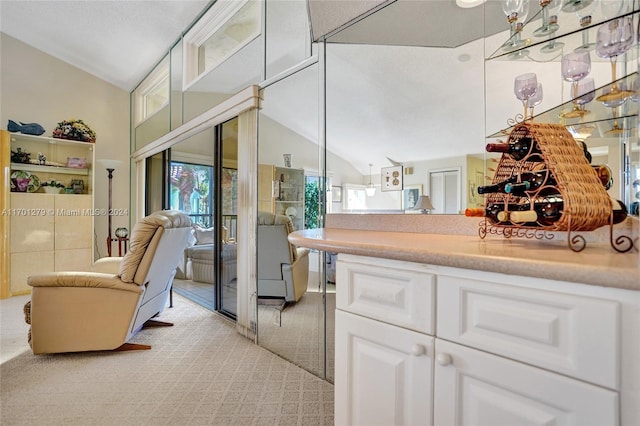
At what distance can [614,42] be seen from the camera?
37.3 inches

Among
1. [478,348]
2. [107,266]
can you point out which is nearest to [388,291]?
[478,348]

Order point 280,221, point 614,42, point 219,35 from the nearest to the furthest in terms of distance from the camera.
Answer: point 614,42
point 280,221
point 219,35

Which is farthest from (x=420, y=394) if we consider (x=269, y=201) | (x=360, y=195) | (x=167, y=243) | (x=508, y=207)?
(x=167, y=243)

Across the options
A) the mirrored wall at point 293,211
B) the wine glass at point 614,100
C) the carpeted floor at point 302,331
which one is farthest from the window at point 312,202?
the wine glass at point 614,100

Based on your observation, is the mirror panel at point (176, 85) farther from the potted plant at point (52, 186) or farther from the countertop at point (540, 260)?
the countertop at point (540, 260)

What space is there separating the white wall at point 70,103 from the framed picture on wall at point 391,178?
17.1ft

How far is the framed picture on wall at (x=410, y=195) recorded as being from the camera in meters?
1.49

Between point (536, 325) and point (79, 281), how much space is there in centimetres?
273

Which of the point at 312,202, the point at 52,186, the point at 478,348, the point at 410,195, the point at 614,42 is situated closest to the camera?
the point at 478,348

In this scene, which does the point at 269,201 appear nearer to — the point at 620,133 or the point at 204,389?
the point at 204,389

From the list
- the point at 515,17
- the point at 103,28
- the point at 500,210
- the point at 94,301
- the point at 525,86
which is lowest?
the point at 94,301

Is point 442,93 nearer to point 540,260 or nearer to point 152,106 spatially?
point 540,260

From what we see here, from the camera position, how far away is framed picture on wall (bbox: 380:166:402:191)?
1577 mm

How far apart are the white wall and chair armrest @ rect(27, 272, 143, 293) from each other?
3.27m
